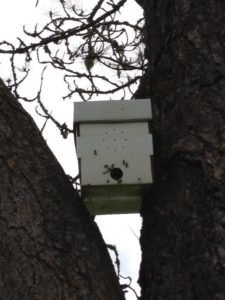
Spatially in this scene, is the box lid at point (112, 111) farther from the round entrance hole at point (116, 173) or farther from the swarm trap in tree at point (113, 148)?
the round entrance hole at point (116, 173)

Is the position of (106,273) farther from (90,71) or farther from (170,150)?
(90,71)

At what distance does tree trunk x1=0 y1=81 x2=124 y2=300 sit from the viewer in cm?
108

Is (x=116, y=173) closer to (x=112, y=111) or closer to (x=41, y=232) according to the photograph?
(x=112, y=111)

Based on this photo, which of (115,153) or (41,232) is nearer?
(41,232)

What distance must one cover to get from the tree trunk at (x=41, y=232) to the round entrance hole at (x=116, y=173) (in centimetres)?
11

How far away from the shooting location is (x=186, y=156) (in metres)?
1.27

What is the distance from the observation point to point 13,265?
3.59 feet

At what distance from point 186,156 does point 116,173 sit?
0.18 meters

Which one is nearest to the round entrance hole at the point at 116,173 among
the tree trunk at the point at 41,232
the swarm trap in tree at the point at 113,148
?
the swarm trap in tree at the point at 113,148

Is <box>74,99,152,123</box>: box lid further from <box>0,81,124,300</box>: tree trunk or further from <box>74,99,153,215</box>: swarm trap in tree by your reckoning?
<box>0,81,124,300</box>: tree trunk

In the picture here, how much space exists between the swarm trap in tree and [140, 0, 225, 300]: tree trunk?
36mm

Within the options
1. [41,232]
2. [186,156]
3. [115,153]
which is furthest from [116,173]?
[41,232]

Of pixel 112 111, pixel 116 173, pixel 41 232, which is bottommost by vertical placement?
pixel 41 232

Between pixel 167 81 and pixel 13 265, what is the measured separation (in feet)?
1.88
